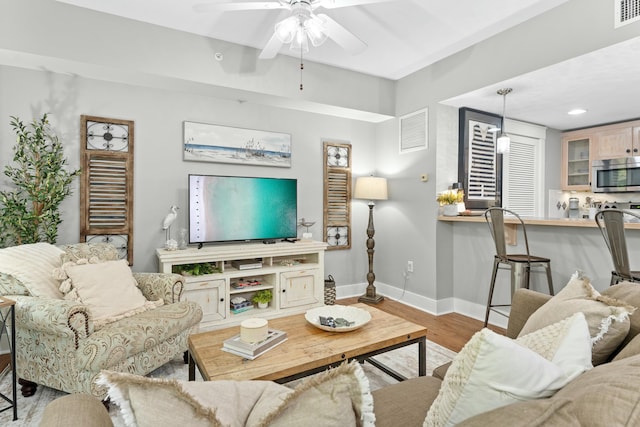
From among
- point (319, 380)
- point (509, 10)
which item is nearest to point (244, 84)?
point (509, 10)

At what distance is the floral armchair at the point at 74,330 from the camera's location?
1897 millimetres

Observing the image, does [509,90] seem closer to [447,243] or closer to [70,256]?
[447,243]

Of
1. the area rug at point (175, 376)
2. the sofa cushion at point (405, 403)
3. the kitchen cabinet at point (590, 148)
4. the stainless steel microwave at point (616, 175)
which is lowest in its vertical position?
the area rug at point (175, 376)

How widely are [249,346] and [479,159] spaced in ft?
11.4

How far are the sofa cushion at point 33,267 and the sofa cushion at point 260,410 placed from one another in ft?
6.56

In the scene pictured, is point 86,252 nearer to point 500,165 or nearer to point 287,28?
point 287,28

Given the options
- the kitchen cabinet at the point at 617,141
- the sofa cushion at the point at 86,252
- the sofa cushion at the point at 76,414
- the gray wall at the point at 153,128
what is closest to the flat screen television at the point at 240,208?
the gray wall at the point at 153,128

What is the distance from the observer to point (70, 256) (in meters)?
2.47

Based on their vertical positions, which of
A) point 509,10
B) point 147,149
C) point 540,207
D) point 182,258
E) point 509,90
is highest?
point 509,10

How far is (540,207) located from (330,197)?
9.84 ft

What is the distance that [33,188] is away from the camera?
2658 millimetres

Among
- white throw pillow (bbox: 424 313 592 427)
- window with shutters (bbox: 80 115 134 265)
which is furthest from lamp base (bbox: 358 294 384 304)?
white throw pillow (bbox: 424 313 592 427)

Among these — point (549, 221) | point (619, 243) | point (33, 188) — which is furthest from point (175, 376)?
point (549, 221)

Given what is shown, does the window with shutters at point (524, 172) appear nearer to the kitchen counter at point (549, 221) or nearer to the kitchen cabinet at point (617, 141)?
the kitchen cabinet at point (617, 141)
